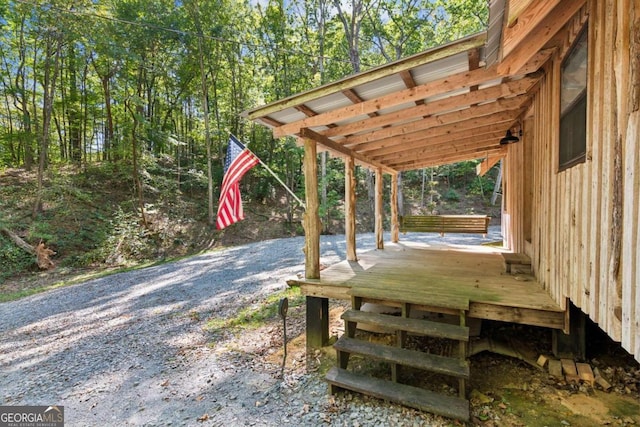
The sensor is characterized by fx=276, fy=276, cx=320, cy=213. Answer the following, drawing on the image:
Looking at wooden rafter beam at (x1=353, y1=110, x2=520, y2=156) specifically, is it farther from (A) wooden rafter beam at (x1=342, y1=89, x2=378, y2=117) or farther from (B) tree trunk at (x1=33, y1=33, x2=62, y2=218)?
(B) tree trunk at (x1=33, y1=33, x2=62, y2=218)

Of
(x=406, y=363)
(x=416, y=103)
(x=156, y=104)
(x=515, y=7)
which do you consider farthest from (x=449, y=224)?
(x=156, y=104)

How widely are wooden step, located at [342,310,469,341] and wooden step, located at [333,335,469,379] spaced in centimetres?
17

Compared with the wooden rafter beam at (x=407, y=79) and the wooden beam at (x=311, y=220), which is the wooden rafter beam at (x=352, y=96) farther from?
the wooden beam at (x=311, y=220)

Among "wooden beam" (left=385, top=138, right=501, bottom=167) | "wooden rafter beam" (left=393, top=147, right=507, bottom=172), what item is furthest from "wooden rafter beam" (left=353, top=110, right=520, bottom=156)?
"wooden rafter beam" (left=393, top=147, right=507, bottom=172)

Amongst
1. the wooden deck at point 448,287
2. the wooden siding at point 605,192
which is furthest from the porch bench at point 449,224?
the wooden siding at point 605,192

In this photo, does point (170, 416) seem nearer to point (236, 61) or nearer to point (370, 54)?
point (236, 61)

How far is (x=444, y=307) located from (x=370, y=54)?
18925mm

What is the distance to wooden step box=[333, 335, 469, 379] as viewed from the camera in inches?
86.1

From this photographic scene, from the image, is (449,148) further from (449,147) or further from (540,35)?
(540,35)

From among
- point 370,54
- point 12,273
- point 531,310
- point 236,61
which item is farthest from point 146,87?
point 531,310

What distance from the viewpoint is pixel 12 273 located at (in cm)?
761

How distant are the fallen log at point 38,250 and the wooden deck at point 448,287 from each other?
9042 millimetres

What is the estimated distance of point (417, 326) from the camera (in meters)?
2.54

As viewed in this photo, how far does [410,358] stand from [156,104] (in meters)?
18.7
